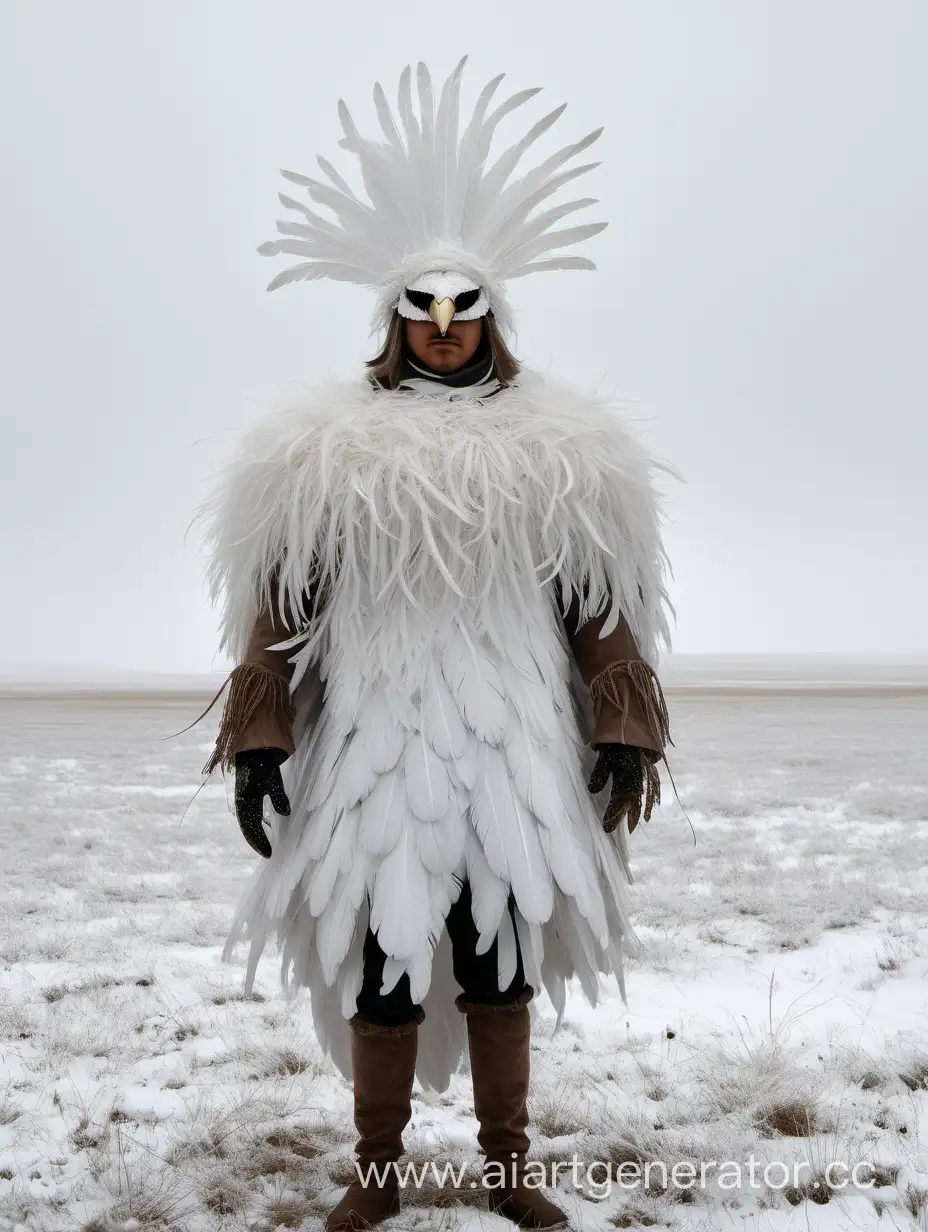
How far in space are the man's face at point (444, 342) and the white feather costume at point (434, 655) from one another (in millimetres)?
129

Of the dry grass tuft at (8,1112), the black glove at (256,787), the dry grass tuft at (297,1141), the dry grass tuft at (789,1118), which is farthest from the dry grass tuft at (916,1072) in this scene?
the dry grass tuft at (8,1112)

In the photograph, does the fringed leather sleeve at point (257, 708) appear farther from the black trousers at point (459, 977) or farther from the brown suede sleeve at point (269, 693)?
the black trousers at point (459, 977)

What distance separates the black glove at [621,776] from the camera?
195 cm

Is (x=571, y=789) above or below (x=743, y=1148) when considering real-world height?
above

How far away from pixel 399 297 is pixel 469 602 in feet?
2.81

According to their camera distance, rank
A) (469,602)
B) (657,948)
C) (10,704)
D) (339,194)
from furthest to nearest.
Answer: (10,704) < (657,948) < (339,194) < (469,602)

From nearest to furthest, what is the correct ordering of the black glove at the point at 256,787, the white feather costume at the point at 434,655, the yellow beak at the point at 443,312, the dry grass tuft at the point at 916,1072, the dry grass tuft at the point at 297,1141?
1. the white feather costume at the point at 434,655
2. the black glove at the point at 256,787
3. the yellow beak at the point at 443,312
4. the dry grass tuft at the point at 297,1141
5. the dry grass tuft at the point at 916,1072

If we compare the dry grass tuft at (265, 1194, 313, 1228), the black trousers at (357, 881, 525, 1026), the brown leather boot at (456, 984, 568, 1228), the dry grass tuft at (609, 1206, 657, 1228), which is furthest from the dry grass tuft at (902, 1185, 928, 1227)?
the dry grass tuft at (265, 1194, 313, 1228)

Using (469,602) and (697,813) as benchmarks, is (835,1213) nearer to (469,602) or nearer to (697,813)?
(469,602)

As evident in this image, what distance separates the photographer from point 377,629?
2.01 meters

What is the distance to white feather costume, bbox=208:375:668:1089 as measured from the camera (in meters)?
1.81

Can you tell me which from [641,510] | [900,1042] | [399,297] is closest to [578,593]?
[641,510]

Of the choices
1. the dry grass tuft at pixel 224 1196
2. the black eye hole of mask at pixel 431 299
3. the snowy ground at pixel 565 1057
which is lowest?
the snowy ground at pixel 565 1057

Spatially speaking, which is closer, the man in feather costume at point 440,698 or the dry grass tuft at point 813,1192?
the man in feather costume at point 440,698
